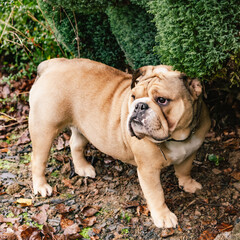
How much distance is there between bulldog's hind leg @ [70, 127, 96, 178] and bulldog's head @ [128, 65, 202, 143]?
4.95 feet

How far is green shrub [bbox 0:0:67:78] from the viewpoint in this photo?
19.1ft

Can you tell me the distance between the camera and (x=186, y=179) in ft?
12.5

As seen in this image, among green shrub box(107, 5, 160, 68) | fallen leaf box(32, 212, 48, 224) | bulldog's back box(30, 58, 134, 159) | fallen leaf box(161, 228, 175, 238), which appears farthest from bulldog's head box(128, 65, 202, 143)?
fallen leaf box(32, 212, 48, 224)

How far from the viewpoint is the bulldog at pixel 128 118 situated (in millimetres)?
2877

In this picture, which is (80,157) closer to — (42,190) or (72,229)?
(42,190)

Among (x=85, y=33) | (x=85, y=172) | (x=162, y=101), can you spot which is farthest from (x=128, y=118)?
(x=85, y=33)

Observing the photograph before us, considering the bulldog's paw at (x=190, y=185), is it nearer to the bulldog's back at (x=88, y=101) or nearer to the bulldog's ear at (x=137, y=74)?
the bulldog's back at (x=88, y=101)

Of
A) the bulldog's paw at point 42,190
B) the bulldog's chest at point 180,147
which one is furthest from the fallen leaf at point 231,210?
the bulldog's paw at point 42,190

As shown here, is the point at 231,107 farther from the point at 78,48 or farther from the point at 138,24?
the point at 78,48

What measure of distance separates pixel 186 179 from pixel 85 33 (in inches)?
102

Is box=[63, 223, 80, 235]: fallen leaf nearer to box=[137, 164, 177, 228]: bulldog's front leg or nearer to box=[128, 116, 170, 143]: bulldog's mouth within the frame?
box=[137, 164, 177, 228]: bulldog's front leg

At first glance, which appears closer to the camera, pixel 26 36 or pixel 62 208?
pixel 62 208

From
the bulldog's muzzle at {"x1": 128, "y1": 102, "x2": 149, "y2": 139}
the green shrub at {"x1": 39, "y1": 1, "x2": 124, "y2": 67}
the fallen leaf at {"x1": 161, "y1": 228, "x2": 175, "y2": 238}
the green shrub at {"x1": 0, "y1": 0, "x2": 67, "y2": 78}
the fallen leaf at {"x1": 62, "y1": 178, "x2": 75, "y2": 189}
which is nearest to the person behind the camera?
the bulldog's muzzle at {"x1": 128, "y1": 102, "x2": 149, "y2": 139}

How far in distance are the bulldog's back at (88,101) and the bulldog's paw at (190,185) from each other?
753 millimetres
